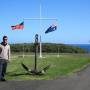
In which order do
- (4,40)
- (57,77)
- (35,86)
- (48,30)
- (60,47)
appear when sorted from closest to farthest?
(35,86) → (4,40) → (57,77) → (48,30) → (60,47)

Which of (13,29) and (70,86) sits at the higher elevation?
(13,29)

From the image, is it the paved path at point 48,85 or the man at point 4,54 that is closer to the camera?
the paved path at point 48,85

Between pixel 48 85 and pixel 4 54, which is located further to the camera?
pixel 4 54

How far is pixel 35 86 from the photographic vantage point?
1570 cm

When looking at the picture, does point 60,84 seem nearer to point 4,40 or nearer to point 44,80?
point 44,80

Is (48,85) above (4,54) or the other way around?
the other way around

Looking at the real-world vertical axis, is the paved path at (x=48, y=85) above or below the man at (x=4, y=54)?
below

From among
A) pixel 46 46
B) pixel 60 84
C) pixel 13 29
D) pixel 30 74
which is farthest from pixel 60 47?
pixel 60 84

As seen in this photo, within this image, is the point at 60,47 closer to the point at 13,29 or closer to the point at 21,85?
the point at 13,29

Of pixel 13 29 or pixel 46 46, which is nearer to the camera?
pixel 13 29

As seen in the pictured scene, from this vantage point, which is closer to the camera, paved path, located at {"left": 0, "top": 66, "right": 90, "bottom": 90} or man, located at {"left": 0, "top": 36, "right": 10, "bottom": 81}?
paved path, located at {"left": 0, "top": 66, "right": 90, "bottom": 90}

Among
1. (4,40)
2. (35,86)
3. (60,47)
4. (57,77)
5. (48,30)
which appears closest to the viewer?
(35,86)

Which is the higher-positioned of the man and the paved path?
the man

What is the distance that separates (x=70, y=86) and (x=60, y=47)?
41.8 meters
